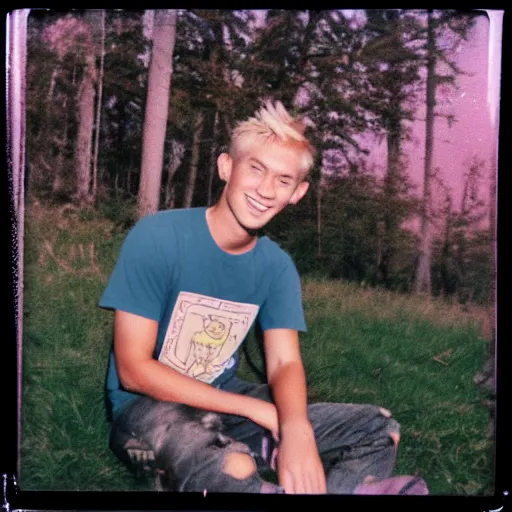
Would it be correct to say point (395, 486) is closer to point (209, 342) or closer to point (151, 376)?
point (209, 342)

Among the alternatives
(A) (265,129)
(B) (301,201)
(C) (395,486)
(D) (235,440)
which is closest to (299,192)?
(B) (301,201)

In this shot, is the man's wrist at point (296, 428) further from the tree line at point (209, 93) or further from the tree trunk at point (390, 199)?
the tree line at point (209, 93)

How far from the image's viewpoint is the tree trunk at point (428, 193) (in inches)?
126

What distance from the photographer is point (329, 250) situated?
3260mm

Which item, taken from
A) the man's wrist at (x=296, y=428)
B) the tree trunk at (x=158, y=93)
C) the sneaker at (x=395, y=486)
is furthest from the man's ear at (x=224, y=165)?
the sneaker at (x=395, y=486)

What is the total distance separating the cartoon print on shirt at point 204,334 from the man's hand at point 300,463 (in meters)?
0.40

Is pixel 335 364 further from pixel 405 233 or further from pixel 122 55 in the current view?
pixel 122 55

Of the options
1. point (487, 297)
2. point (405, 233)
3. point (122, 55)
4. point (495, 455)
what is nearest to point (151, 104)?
point (122, 55)

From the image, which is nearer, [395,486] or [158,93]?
[158,93]

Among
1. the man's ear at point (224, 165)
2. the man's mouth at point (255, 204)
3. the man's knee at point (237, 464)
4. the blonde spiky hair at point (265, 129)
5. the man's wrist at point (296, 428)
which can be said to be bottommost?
the man's knee at point (237, 464)

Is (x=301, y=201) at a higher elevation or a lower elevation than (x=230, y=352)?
higher

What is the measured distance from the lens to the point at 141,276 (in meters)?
3.19

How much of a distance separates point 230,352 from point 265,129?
3.04 ft

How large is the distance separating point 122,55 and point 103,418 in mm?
1482
